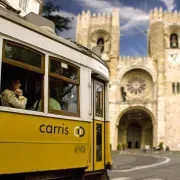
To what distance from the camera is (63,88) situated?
16.1ft

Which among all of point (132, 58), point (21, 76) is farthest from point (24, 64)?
point (132, 58)

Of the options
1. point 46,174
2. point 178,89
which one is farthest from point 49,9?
point 46,174

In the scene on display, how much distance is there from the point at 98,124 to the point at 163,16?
45001 mm

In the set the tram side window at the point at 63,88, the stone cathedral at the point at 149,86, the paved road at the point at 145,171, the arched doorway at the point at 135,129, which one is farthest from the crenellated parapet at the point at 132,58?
the tram side window at the point at 63,88

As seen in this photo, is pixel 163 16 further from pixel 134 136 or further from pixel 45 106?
pixel 45 106

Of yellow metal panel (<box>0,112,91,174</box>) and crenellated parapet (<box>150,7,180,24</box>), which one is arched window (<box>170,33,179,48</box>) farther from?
yellow metal panel (<box>0,112,91,174</box>)

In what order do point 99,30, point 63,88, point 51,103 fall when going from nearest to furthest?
point 51,103
point 63,88
point 99,30

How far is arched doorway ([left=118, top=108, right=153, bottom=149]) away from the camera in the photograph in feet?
152

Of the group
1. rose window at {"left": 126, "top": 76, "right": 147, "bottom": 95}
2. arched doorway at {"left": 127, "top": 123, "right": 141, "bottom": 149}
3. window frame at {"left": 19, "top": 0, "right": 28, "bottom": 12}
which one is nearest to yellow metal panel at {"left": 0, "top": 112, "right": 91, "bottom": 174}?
window frame at {"left": 19, "top": 0, "right": 28, "bottom": 12}

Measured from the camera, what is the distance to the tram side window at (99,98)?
596cm

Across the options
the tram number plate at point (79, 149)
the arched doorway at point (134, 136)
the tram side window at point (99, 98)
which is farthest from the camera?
the arched doorway at point (134, 136)

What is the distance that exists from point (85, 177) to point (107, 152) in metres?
0.91

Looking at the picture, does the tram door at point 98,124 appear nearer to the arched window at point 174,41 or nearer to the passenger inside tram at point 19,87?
the passenger inside tram at point 19,87

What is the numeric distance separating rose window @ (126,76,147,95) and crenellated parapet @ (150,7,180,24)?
28.2 ft
